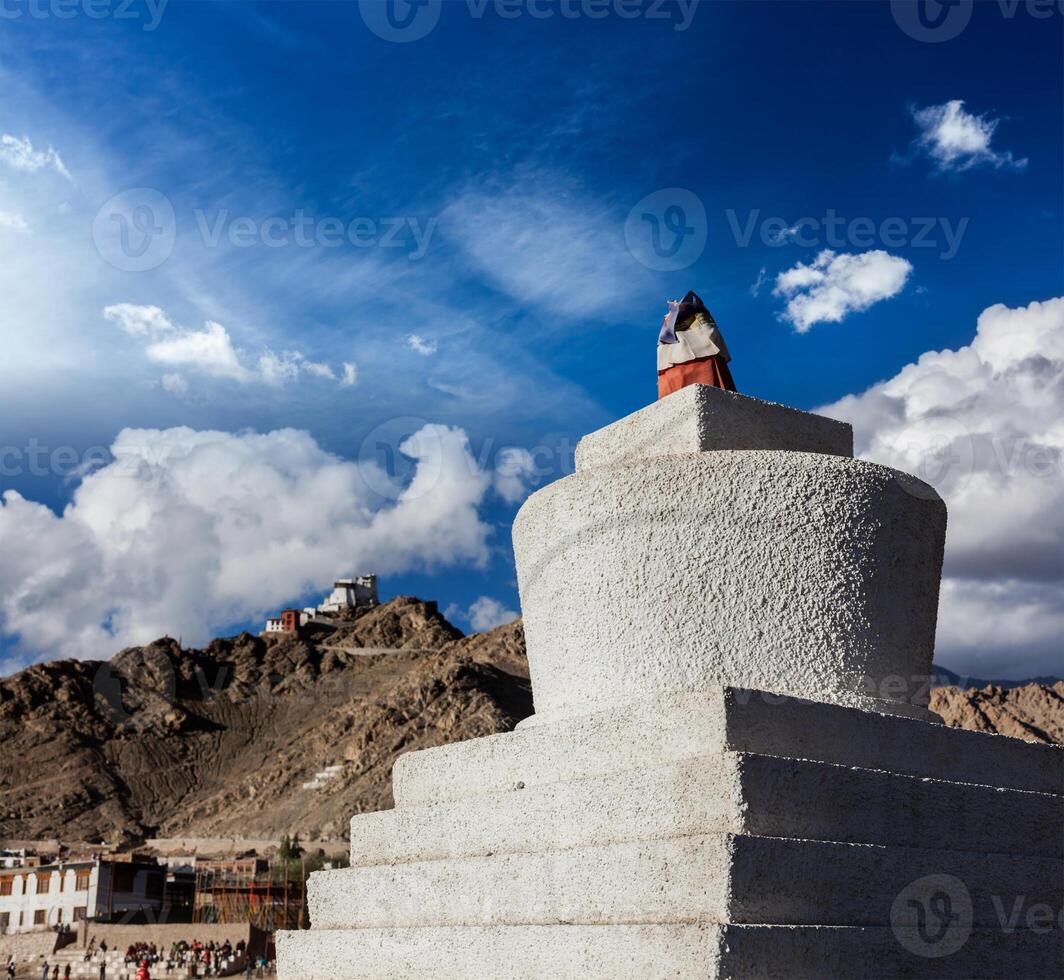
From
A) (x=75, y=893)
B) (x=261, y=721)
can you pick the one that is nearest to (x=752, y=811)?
(x=75, y=893)

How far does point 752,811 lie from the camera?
567 centimetres

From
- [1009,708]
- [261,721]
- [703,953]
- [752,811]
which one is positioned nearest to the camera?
[703,953]

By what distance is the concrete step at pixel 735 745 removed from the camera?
6.15 m

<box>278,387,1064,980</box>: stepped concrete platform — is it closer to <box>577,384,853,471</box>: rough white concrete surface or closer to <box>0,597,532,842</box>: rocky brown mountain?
<box>577,384,853,471</box>: rough white concrete surface

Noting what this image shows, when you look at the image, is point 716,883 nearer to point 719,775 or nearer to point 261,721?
point 719,775

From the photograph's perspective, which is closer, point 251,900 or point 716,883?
point 716,883

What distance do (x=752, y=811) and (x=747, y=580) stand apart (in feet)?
5.62

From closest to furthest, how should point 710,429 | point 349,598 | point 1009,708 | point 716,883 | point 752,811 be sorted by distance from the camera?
point 716,883, point 752,811, point 710,429, point 1009,708, point 349,598

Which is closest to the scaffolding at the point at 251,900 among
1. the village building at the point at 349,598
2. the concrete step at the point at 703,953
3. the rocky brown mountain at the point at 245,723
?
the rocky brown mountain at the point at 245,723

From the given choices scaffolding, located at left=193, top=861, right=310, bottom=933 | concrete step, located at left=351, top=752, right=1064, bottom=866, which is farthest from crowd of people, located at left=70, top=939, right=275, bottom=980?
concrete step, located at left=351, top=752, right=1064, bottom=866

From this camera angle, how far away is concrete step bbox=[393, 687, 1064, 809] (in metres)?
6.15

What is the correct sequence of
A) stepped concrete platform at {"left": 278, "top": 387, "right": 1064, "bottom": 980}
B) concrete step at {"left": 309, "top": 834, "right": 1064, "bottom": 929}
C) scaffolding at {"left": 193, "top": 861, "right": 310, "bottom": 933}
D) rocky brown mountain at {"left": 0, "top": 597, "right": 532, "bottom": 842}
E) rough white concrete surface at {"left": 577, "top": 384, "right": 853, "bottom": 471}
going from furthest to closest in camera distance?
rocky brown mountain at {"left": 0, "top": 597, "right": 532, "bottom": 842} < scaffolding at {"left": 193, "top": 861, "right": 310, "bottom": 933} < rough white concrete surface at {"left": 577, "top": 384, "right": 853, "bottom": 471} < stepped concrete platform at {"left": 278, "top": 387, "right": 1064, "bottom": 980} < concrete step at {"left": 309, "top": 834, "right": 1064, "bottom": 929}

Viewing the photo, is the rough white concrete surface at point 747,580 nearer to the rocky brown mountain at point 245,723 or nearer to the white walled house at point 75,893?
the white walled house at point 75,893

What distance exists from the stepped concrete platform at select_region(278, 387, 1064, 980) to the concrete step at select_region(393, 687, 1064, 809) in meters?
0.01
